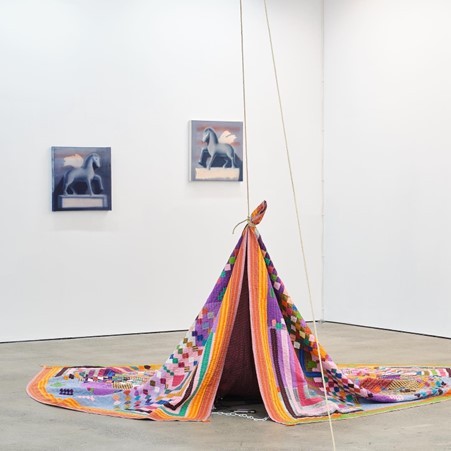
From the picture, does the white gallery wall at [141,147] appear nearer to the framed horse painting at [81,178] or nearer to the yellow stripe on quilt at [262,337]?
the framed horse painting at [81,178]

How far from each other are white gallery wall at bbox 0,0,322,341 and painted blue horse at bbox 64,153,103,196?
12 cm

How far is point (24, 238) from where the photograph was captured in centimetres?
722

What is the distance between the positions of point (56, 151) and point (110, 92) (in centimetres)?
63

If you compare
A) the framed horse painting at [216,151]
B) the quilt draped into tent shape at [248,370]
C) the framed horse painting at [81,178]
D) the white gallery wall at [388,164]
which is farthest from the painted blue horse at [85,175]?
the quilt draped into tent shape at [248,370]

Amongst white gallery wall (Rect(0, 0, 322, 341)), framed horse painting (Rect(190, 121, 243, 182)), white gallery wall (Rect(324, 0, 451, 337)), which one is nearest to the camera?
white gallery wall (Rect(0, 0, 322, 341))

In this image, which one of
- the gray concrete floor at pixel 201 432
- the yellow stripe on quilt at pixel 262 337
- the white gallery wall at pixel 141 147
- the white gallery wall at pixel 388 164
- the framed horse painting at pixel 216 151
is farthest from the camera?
the framed horse painting at pixel 216 151

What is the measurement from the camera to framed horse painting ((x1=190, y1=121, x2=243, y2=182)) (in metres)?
7.80

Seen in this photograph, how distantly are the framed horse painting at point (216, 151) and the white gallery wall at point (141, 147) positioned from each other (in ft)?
0.27

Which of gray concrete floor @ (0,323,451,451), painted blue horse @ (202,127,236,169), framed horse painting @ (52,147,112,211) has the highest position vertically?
painted blue horse @ (202,127,236,169)

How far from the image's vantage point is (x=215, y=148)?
7.89 meters

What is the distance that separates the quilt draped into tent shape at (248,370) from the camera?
4.56 meters

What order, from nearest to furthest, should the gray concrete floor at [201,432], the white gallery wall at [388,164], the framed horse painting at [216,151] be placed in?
the gray concrete floor at [201,432] < the white gallery wall at [388,164] < the framed horse painting at [216,151]

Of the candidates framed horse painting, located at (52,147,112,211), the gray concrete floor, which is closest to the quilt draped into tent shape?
the gray concrete floor

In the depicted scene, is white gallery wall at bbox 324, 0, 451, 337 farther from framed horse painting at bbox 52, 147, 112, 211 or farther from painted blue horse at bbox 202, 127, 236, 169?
framed horse painting at bbox 52, 147, 112, 211
